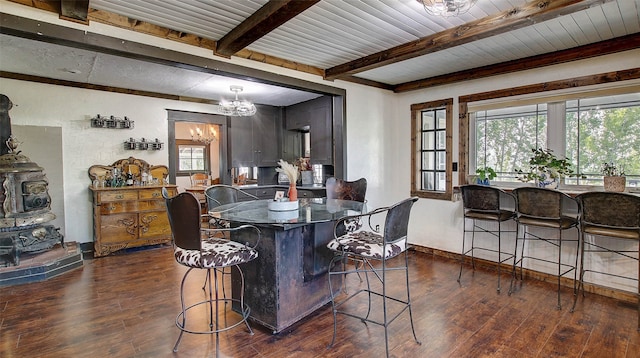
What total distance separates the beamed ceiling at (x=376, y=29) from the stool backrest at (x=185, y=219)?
1.51 meters

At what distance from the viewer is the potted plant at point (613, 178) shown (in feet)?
9.95

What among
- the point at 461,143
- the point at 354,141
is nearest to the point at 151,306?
the point at 354,141

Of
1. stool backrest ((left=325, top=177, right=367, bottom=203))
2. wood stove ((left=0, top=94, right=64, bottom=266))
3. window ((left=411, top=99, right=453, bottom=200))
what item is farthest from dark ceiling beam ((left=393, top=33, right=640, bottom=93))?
wood stove ((left=0, top=94, right=64, bottom=266))

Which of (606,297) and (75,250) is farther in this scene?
(75,250)

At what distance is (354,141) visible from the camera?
4.63 m

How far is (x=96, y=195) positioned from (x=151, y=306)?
93.9 inches

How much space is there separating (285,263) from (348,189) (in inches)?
60.2

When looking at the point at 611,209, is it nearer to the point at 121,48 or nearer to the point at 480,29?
the point at 480,29

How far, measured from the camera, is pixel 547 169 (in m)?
3.53

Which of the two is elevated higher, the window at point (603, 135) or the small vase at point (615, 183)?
the window at point (603, 135)

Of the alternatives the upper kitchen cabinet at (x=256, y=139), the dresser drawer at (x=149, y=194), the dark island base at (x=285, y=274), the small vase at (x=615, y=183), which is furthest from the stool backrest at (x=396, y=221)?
the upper kitchen cabinet at (x=256, y=139)

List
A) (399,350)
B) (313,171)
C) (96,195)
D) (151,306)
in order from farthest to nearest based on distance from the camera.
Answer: (313,171) < (96,195) < (151,306) < (399,350)

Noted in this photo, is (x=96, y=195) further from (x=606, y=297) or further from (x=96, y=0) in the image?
(x=606, y=297)

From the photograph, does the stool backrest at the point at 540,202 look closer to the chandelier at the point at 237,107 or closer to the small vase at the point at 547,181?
the small vase at the point at 547,181
